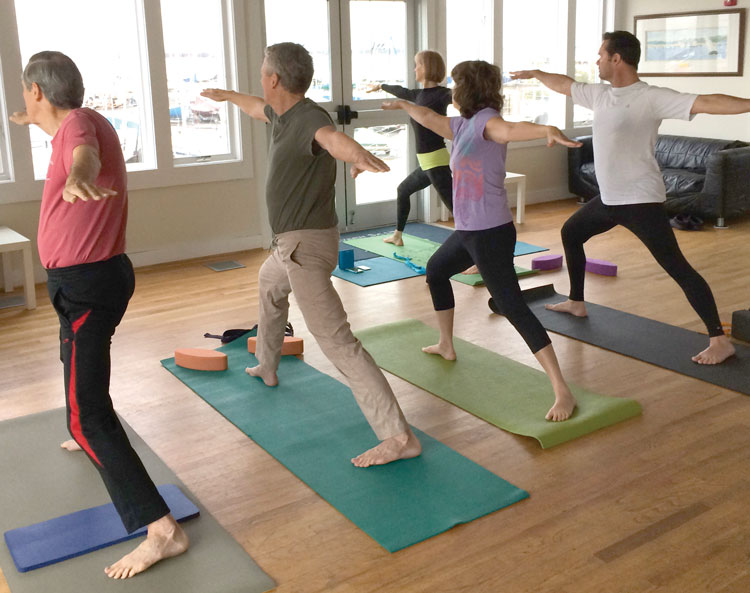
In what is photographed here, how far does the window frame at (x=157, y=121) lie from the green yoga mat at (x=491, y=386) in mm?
2357

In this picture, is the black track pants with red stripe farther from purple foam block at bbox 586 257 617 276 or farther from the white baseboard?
purple foam block at bbox 586 257 617 276

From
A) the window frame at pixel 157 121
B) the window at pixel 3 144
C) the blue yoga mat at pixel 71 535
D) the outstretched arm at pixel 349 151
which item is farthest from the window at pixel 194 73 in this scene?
the blue yoga mat at pixel 71 535

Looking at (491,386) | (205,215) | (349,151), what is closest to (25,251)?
(205,215)

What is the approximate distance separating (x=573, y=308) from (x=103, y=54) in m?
3.53

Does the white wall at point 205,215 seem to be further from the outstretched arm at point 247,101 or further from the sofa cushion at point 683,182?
the sofa cushion at point 683,182

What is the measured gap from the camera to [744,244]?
6.27 meters

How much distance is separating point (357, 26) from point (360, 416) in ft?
14.2

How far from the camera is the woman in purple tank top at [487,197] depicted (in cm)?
316

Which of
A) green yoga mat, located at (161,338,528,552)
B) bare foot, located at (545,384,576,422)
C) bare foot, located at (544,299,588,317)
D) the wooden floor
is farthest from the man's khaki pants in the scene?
bare foot, located at (544,299,588,317)

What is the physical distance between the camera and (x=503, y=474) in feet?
9.48

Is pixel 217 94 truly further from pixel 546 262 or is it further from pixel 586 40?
pixel 586 40

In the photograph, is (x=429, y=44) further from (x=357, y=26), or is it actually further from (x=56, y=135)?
(x=56, y=135)

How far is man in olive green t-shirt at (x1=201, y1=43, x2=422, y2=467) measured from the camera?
112 inches

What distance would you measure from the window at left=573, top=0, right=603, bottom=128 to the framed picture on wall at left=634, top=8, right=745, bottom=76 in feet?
1.29
